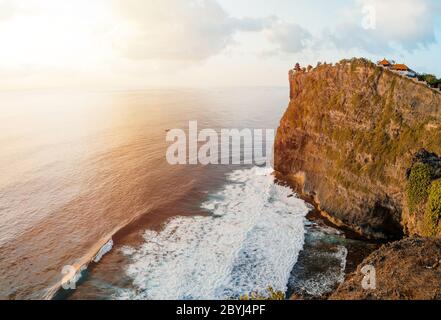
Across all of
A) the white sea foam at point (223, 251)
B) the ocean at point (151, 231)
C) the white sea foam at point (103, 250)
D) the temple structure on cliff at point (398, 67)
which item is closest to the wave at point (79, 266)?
the white sea foam at point (103, 250)

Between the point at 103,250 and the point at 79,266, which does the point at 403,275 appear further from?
the point at 103,250

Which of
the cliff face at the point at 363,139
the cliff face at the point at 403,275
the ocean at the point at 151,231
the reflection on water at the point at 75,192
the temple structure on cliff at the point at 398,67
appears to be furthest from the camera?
the temple structure on cliff at the point at 398,67
